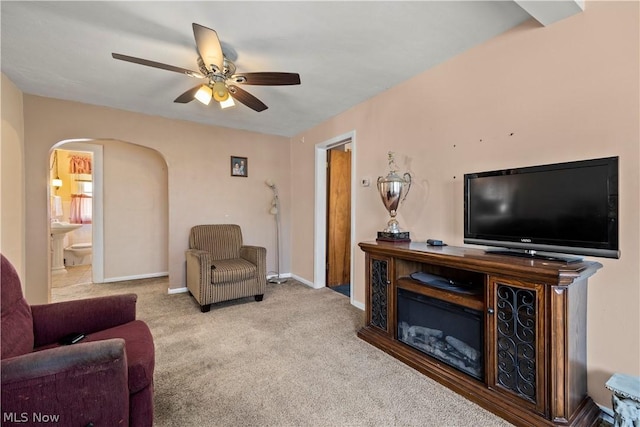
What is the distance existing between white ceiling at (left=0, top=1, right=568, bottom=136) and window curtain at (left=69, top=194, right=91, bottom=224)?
3580mm

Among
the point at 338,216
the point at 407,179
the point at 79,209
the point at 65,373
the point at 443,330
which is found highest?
the point at 407,179

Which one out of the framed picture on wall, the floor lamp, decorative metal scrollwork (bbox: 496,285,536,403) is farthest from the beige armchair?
decorative metal scrollwork (bbox: 496,285,536,403)

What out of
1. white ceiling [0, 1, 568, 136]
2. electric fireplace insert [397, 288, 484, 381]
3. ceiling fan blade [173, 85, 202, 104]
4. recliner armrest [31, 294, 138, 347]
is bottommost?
electric fireplace insert [397, 288, 484, 381]

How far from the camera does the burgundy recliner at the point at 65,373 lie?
38.8 inches

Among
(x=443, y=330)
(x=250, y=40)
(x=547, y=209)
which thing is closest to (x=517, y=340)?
(x=443, y=330)

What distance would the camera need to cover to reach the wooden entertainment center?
1.38 m

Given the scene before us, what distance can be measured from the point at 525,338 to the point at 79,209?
7494 millimetres

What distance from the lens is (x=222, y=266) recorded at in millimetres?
3344

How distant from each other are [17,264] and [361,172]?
368 centimetres

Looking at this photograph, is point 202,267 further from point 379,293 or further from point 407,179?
point 407,179

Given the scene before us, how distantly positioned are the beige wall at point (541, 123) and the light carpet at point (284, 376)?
94cm

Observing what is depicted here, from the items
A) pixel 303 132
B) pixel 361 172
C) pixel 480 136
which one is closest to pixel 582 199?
pixel 480 136

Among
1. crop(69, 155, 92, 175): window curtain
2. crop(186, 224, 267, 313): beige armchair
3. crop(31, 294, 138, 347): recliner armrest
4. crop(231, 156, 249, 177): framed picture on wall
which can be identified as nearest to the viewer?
crop(31, 294, 138, 347): recliner armrest

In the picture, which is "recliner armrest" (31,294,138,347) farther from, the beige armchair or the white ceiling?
the white ceiling
